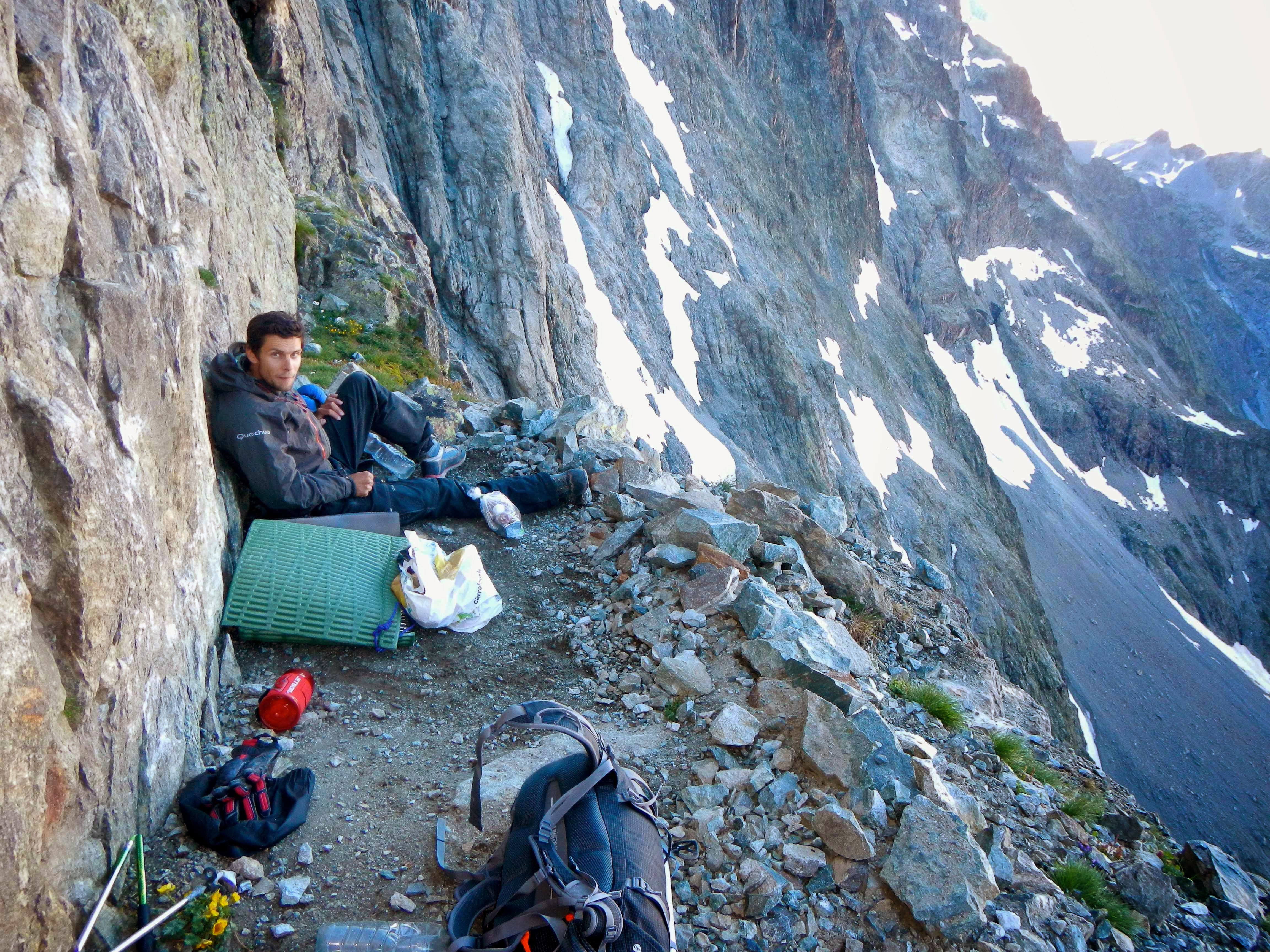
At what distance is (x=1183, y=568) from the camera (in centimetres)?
8056

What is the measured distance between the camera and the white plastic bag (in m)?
5.30

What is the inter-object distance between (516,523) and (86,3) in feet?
15.2

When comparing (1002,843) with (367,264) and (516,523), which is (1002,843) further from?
(367,264)

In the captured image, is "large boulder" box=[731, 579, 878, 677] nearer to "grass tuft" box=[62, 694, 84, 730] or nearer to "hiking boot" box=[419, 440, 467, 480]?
"hiking boot" box=[419, 440, 467, 480]

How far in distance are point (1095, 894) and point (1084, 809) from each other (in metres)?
1.10

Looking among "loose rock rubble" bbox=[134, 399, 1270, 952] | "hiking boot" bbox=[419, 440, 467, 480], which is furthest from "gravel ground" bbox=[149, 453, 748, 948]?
"hiking boot" bbox=[419, 440, 467, 480]

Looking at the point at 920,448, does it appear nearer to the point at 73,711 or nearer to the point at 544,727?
the point at 544,727

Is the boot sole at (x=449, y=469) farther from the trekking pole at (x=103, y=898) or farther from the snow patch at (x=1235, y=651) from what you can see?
the snow patch at (x=1235, y=651)

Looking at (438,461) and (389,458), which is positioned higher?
(438,461)

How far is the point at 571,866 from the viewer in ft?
10.1

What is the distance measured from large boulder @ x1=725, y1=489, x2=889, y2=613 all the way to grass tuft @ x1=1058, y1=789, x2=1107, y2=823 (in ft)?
8.11

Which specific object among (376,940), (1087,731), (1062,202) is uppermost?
(1062,202)

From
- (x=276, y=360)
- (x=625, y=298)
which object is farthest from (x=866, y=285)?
(x=276, y=360)

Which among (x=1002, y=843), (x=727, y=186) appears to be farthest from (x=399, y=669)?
(x=727, y=186)
